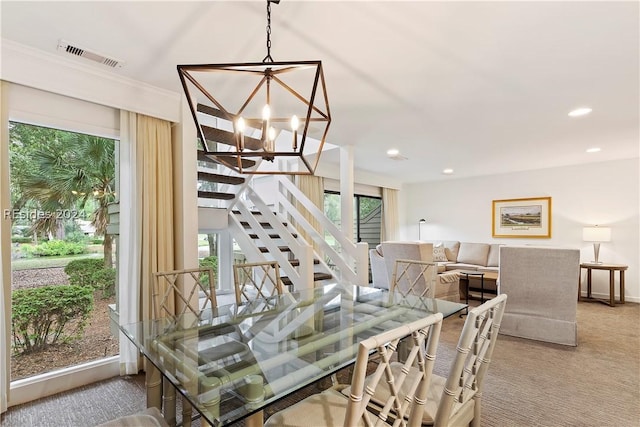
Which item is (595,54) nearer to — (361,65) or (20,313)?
(361,65)

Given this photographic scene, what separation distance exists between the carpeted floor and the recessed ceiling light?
239cm

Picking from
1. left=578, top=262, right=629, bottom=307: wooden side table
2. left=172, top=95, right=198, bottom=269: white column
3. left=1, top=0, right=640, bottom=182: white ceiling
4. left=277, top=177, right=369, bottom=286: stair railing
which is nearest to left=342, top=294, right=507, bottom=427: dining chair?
left=1, top=0, right=640, bottom=182: white ceiling

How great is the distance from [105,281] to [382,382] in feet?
8.23

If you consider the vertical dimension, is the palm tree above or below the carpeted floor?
above

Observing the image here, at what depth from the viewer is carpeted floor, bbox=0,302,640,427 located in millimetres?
2125

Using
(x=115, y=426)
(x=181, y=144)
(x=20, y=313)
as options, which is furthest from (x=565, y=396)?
(x=20, y=313)

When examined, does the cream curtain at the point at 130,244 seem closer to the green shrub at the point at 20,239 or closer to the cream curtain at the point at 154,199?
the cream curtain at the point at 154,199

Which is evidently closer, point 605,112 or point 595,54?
point 595,54

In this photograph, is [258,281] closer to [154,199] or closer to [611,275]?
[154,199]

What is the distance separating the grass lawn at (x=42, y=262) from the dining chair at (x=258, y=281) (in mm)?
1304

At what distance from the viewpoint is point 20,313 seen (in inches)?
94.9

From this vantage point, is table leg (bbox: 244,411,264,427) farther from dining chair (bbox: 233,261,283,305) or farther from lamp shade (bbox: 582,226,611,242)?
lamp shade (bbox: 582,226,611,242)

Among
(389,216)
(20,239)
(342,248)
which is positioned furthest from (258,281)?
(389,216)

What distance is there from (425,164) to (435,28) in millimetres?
4144
